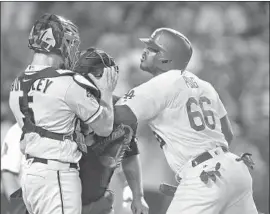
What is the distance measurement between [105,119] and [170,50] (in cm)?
86

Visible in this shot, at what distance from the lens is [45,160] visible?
11.6 ft

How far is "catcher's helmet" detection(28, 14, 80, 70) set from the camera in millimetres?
3688

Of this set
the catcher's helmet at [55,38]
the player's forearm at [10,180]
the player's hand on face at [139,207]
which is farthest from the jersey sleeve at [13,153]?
the catcher's helmet at [55,38]

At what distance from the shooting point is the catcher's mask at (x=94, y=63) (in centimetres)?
382

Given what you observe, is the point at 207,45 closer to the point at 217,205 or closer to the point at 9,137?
the point at 9,137

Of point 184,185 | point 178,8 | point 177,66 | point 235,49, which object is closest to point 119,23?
point 178,8

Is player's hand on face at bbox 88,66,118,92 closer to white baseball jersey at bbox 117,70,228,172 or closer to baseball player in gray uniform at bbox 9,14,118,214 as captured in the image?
baseball player in gray uniform at bbox 9,14,118,214

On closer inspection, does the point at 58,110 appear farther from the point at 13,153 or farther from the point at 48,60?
the point at 13,153

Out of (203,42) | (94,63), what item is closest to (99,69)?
(94,63)

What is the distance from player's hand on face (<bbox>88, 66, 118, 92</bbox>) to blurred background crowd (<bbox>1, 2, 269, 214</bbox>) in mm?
3913

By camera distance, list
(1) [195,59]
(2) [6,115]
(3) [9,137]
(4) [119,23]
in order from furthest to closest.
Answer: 1. (4) [119,23]
2. (1) [195,59]
3. (2) [6,115]
4. (3) [9,137]

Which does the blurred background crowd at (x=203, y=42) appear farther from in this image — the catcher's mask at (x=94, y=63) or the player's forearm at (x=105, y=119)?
the player's forearm at (x=105, y=119)

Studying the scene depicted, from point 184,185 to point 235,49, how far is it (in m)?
5.59

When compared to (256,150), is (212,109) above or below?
above
